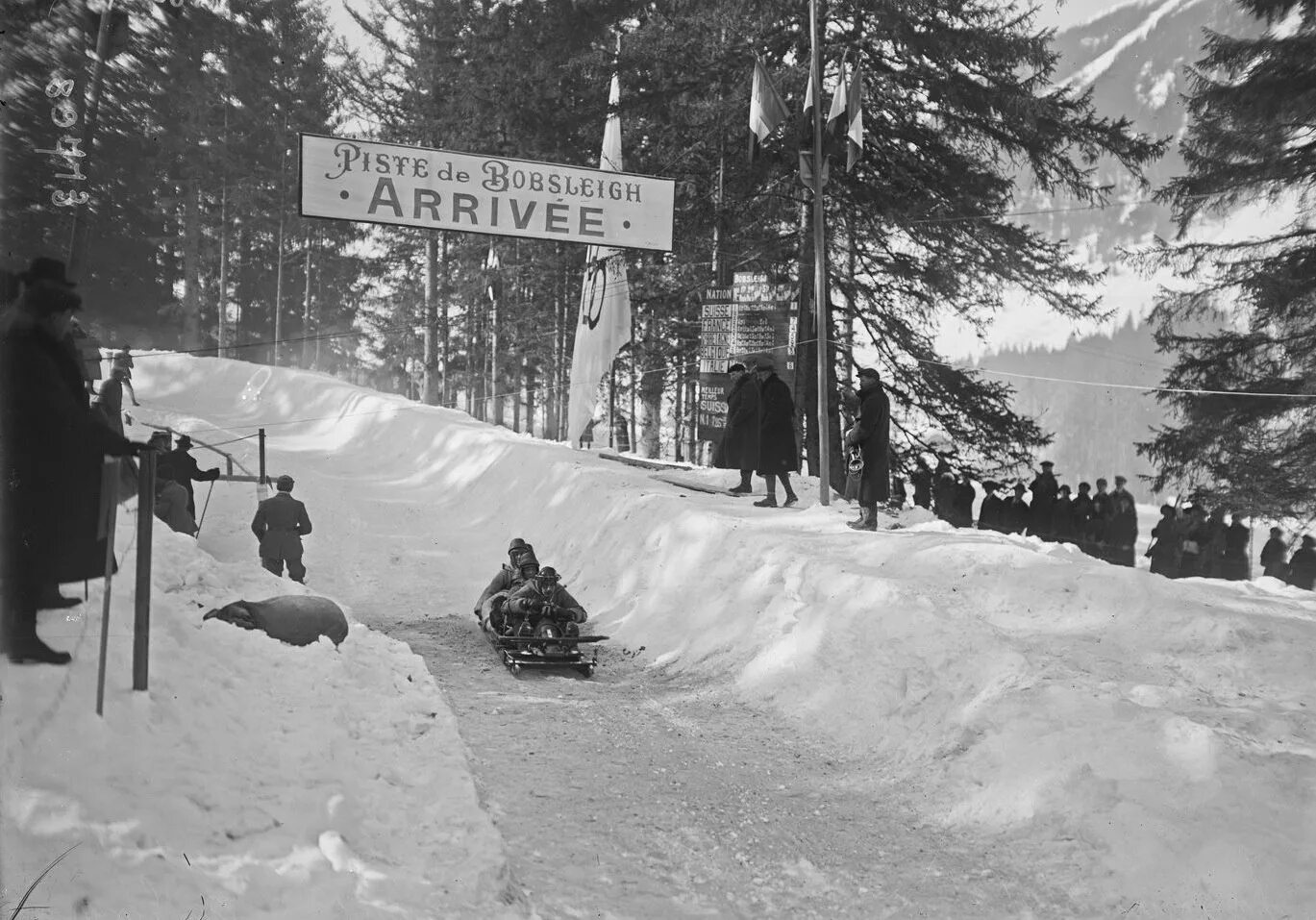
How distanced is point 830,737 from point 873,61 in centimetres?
1307

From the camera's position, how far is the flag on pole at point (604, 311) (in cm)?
1559

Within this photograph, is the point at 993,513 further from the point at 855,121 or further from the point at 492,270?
the point at 492,270

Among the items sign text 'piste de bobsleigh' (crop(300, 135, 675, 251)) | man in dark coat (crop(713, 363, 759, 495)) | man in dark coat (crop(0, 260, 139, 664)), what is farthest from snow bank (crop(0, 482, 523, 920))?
man in dark coat (crop(713, 363, 759, 495))

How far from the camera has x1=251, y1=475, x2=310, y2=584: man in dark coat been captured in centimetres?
1016

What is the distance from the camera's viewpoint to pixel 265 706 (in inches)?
167

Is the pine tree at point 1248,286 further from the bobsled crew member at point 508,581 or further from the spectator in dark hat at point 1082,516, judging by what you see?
the bobsled crew member at point 508,581

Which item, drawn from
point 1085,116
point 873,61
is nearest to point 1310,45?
point 1085,116

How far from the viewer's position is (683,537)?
404 inches

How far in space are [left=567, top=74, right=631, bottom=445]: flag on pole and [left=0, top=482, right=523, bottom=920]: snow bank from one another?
11.3 meters

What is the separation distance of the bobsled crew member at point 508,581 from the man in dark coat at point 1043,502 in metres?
8.94

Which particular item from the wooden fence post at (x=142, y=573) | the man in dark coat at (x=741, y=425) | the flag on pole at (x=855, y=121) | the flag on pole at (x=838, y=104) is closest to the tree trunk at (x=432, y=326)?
the man in dark coat at (x=741, y=425)

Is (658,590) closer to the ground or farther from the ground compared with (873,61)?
closer to the ground

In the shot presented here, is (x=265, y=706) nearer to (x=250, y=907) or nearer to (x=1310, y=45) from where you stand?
(x=250, y=907)

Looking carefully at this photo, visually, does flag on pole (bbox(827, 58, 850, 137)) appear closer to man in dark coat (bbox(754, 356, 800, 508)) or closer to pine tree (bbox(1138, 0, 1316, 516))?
man in dark coat (bbox(754, 356, 800, 508))
